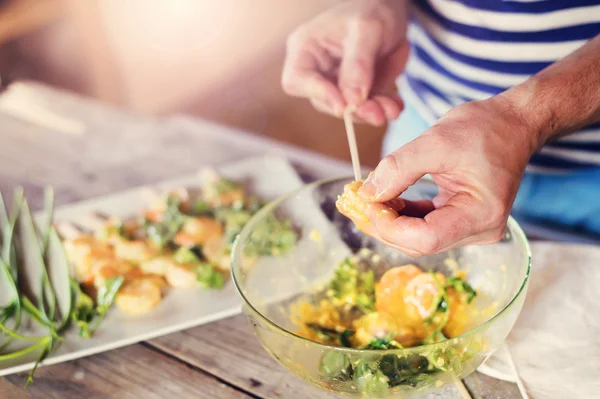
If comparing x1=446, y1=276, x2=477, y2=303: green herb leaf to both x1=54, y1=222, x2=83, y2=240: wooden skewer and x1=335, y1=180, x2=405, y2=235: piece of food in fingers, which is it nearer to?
x1=335, y1=180, x2=405, y2=235: piece of food in fingers

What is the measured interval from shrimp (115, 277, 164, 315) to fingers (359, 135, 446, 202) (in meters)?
0.42

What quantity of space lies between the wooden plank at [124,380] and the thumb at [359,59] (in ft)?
1.55

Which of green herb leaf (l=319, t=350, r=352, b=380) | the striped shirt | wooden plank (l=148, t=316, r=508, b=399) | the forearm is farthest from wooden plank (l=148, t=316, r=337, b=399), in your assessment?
the striped shirt

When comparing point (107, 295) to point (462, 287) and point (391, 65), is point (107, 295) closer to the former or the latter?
point (462, 287)

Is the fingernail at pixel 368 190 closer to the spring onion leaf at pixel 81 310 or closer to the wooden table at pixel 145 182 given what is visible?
the wooden table at pixel 145 182

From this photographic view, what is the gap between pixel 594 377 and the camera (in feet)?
2.40

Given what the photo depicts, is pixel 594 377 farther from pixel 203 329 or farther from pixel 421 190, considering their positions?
pixel 203 329

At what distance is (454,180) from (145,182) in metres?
0.74

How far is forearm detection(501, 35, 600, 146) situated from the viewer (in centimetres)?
73

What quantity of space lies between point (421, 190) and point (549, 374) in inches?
11.1

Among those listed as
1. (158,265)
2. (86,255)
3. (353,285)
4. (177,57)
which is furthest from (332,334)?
(177,57)

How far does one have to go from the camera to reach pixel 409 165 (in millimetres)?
645

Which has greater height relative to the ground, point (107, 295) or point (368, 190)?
point (368, 190)

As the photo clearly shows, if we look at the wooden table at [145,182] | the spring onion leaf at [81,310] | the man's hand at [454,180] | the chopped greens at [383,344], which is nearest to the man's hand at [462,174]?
the man's hand at [454,180]
